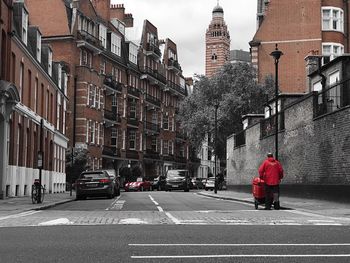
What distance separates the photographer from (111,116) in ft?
227

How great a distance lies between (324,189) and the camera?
2209 centimetres

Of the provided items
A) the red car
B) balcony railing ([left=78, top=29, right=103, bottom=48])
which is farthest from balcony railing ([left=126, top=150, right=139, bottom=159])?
balcony railing ([left=78, top=29, right=103, bottom=48])

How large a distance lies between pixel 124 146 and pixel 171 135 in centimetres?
2130

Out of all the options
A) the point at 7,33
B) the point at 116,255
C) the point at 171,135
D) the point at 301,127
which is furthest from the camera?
the point at 171,135

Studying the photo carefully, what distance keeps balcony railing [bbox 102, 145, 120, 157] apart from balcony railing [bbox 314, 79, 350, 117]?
45555 millimetres

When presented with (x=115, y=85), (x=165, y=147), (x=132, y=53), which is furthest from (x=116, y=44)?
(x=165, y=147)

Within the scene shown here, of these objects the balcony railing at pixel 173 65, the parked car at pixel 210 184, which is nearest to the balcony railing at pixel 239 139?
the parked car at pixel 210 184

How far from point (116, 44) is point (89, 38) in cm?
1024

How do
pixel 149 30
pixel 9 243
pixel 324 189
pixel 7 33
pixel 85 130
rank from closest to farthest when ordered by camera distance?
1. pixel 9 243
2. pixel 324 189
3. pixel 7 33
4. pixel 85 130
5. pixel 149 30

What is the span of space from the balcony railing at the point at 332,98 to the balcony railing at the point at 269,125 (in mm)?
5902

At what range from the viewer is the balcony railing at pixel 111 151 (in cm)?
6725

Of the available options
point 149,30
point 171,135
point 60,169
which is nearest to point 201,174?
point 171,135

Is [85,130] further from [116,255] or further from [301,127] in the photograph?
[116,255]

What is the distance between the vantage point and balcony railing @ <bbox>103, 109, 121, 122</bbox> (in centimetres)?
6788
